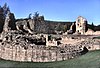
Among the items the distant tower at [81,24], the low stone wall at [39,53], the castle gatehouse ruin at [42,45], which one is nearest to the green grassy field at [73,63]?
the low stone wall at [39,53]

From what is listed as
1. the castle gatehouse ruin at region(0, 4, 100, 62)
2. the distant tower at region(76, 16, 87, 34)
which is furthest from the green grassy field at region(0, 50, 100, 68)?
the distant tower at region(76, 16, 87, 34)

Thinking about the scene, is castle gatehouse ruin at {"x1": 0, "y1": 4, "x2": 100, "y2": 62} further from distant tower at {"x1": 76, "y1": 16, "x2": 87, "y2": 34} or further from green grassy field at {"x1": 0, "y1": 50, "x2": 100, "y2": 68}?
green grassy field at {"x1": 0, "y1": 50, "x2": 100, "y2": 68}

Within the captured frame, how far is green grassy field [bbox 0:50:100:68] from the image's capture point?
3700 centimetres

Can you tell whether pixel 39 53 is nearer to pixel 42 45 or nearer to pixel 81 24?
pixel 42 45

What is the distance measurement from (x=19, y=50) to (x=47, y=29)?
2204 cm

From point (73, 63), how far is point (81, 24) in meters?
24.1

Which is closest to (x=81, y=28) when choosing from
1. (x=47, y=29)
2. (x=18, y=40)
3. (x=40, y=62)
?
(x=47, y=29)

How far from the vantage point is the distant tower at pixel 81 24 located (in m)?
61.0

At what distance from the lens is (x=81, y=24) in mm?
61875

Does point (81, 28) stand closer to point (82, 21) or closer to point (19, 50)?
point (82, 21)

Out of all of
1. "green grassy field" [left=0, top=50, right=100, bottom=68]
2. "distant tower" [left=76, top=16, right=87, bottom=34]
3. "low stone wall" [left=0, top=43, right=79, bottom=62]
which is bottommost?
"green grassy field" [left=0, top=50, right=100, bottom=68]

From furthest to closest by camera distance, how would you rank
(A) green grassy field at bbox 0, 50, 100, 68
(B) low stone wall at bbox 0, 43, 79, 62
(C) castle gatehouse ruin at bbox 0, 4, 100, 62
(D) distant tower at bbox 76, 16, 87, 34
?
(D) distant tower at bbox 76, 16, 87, 34 → (C) castle gatehouse ruin at bbox 0, 4, 100, 62 → (B) low stone wall at bbox 0, 43, 79, 62 → (A) green grassy field at bbox 0, 50, 100, 68

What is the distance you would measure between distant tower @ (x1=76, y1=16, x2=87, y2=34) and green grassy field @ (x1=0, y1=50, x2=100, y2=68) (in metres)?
18.5

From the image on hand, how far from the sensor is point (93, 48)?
145 ft
